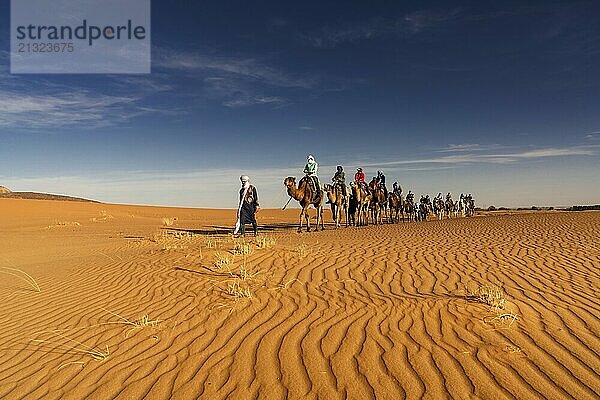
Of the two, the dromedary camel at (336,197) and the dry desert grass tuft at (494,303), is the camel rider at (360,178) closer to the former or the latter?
the dromedary camel at (336,197)

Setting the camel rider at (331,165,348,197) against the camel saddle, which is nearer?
the camel saddle

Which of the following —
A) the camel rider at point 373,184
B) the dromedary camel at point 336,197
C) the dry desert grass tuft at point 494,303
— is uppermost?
the camel rider at point 373,184

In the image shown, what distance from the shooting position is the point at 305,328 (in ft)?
19.1

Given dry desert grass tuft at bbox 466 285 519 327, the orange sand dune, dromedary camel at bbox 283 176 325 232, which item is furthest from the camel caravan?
dry desert grass tuft at bbox 466 285 519 327

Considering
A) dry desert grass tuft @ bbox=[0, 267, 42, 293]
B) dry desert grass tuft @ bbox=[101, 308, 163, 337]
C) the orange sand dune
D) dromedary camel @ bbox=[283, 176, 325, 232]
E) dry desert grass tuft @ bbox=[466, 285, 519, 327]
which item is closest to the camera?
the orange sand dune

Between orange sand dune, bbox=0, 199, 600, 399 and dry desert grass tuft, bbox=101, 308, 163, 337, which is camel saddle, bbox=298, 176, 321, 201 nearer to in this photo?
orange sand dune, bbox=0, 199, 600, 399

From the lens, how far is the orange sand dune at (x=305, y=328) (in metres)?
4.54

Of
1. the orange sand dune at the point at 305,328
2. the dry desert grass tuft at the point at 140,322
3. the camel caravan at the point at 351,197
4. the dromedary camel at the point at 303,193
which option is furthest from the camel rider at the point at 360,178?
the dry desert grass tuft at the point at 140,322

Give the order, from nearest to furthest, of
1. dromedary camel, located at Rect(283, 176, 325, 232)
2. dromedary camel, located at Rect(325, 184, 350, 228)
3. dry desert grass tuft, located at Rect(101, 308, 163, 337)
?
dry desert grass tuft, located at Rect(101, 308, 163, 337)
dromedary camel, located at Rect(283, 176, 325, 232)
dromedary camel, located at Rect(325, 184, 350, 228)

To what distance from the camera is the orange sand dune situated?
454 cm

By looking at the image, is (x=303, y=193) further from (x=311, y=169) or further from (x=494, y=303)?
(x=494, y=303)

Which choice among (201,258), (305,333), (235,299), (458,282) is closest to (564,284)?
(458,282)

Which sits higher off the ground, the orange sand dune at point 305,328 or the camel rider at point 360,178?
the camel rider at point 360,178

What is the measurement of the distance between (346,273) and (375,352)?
12.0 feet
